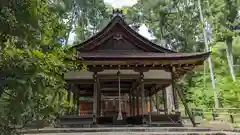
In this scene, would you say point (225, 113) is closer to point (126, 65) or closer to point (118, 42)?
point (126, 65)

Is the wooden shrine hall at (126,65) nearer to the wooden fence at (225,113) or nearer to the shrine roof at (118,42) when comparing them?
the shrine roof at (118,42)

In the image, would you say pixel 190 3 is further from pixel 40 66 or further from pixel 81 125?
pixel 40 66

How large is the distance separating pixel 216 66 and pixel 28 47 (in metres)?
23.2

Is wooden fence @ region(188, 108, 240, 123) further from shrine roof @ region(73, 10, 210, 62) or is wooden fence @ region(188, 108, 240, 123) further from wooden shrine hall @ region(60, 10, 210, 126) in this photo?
shrine roof @ region(73, 10, 210, 62)

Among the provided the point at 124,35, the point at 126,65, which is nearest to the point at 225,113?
the point at 126,65

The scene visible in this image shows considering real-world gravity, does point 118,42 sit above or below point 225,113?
above

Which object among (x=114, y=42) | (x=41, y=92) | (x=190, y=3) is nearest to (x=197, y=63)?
(x=114, y=42)

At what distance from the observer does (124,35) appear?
10.3 meters

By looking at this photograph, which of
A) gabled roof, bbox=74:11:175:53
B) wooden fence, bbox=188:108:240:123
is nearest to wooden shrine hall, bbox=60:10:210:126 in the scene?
gabled roof, bbox=74:11:175:53

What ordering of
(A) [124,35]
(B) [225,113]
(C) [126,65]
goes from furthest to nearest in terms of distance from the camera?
(B) [225,113], (A) [124,35], (C) [126,65]

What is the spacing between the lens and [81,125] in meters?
8.54

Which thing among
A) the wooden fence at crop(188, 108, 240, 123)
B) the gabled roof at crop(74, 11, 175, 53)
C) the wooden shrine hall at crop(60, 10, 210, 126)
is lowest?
the wooden fence at crop(188, 108, 240, 123)

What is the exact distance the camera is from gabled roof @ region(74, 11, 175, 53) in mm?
10023

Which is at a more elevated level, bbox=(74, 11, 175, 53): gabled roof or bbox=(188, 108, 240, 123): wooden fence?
bbox=(74, 11, 175, 53): gabled roof
